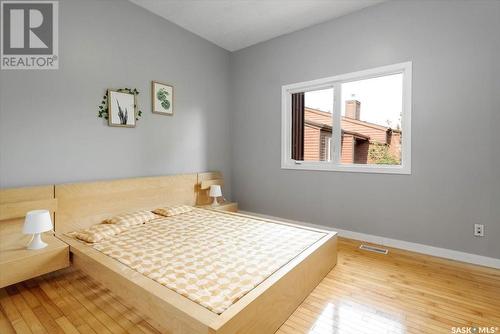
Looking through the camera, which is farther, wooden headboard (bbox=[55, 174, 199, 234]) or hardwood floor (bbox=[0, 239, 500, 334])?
wooden headboard (bbox=[55, 174, 199, 234])

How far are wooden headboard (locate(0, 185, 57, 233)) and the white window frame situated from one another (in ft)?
9.28

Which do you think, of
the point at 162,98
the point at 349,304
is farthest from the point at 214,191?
the point at 349,304

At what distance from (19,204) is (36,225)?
1.10 ft

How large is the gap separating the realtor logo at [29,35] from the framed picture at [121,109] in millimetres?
554

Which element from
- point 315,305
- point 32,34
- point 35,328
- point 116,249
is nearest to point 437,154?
point 315,305

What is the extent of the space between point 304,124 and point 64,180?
3.08 metres

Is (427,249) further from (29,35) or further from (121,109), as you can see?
(29,35)

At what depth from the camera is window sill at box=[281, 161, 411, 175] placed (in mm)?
2889

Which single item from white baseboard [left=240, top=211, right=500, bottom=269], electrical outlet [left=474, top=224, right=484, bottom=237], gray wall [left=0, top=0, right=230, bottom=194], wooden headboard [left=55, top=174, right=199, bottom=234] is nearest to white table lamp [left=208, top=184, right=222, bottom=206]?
wooden headboard [left=55, top=174, right=199, bottom=234]

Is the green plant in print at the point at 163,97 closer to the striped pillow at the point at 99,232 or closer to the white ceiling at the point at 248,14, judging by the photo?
the white ceiling at the point at 248,14

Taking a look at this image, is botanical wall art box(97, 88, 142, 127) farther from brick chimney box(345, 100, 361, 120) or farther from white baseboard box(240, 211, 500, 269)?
white baseboard box(240, 211, 500, 269)

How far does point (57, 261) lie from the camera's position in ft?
6.57

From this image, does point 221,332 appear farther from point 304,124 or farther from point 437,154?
point 304,124

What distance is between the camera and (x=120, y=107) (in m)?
2.87
